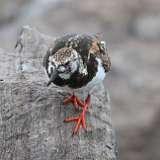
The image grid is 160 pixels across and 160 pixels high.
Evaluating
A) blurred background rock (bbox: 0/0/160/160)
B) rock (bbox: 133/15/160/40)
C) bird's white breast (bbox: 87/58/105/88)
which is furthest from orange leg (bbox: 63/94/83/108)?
rock (bbox: 133/15/160/40)

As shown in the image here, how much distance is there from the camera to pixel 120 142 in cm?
702

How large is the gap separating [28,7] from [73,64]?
21.6ft

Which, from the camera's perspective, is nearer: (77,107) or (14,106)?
(14,106)

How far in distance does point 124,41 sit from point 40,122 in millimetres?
5760

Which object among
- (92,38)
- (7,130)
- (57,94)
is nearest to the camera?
(7,130)

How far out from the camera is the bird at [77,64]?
4.20m

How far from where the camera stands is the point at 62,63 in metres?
4.17

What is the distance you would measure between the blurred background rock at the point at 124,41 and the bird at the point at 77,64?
248 cm

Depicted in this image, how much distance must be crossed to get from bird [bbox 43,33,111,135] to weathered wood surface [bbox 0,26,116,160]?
0.09 metres

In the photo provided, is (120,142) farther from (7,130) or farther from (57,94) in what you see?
(7,130)

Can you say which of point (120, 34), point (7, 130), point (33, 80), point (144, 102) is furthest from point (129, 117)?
point (7, 130)

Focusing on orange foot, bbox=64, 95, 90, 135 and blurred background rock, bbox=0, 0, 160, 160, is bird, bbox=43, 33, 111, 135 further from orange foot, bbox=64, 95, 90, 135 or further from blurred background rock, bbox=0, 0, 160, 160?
blurred background rock, bbox=0, 0, 160, 160

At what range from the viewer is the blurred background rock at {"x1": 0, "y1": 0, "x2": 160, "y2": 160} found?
7.02 meters

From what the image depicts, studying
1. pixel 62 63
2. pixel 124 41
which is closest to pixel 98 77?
pixel 62 63
